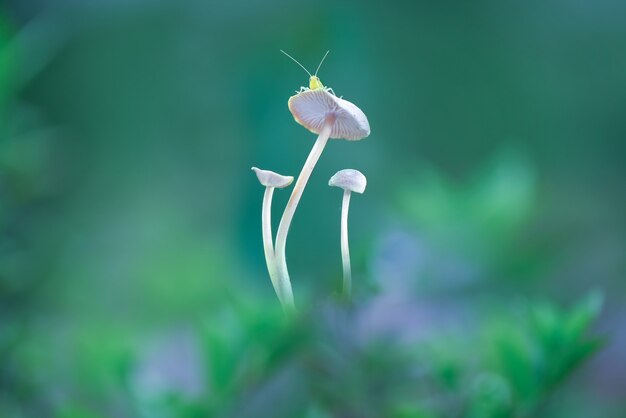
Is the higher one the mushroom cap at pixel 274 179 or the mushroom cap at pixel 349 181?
the mushroom cap at pixel 349 181

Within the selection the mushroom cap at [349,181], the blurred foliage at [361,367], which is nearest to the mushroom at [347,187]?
the mushroom cap at [349,181]

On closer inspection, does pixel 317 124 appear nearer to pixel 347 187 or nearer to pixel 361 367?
pixel 347 187

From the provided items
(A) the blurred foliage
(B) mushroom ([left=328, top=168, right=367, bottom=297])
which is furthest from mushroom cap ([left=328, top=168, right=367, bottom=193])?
(A) the blurred foliage

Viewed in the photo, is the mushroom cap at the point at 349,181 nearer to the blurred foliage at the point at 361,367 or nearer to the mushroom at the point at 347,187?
the mushroom at the point at 347,187

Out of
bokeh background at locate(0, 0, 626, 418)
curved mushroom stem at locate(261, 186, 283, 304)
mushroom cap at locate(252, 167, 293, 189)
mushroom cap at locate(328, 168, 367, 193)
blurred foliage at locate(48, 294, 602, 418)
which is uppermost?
bokeh background at locate(0, 0, 626, 418)

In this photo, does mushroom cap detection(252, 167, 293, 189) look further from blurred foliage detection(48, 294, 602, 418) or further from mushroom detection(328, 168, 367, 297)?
blurred foliage detection(48, 294, 602, 418)

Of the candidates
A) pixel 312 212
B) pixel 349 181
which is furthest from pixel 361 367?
pixel 312 212

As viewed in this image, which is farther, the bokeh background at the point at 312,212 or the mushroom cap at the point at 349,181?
the bokeh background at the point at 312,212
